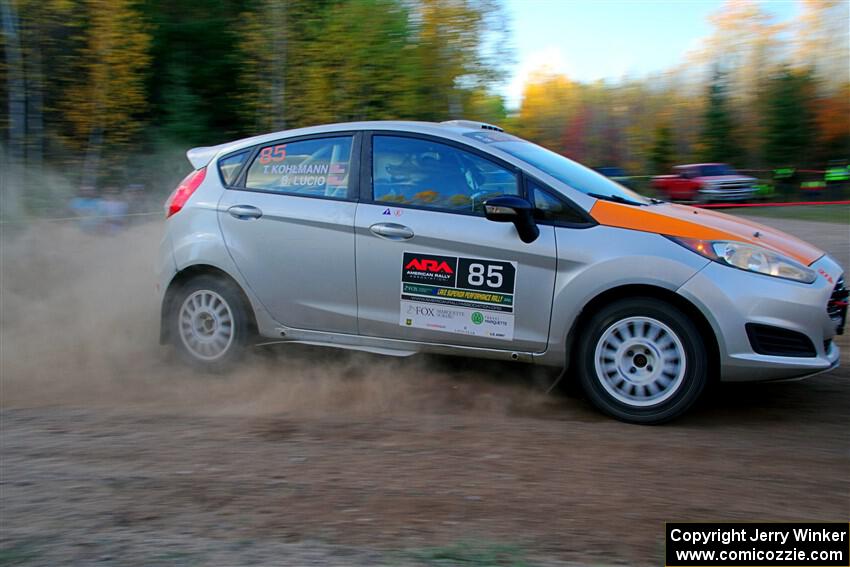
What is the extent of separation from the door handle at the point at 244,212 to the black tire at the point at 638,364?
247 centimetres

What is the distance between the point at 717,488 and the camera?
401cm

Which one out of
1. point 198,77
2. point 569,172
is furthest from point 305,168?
point 198,77

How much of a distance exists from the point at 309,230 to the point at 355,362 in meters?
1.14

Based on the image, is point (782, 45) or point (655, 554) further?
point (782, 45)

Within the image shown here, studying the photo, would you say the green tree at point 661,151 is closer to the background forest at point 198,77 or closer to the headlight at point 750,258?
the background forest at point 198,77

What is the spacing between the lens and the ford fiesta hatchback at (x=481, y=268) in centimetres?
491

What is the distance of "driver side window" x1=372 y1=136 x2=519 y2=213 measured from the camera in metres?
5.45

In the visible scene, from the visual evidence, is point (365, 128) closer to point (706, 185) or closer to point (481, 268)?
point (481, 268)

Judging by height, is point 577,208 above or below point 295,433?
above

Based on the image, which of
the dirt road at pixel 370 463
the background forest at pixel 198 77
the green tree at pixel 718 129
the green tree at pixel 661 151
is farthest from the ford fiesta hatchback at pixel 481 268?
the green tree at pixel 718 129

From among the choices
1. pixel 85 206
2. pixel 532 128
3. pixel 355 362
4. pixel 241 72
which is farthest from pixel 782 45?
pixel 355 362

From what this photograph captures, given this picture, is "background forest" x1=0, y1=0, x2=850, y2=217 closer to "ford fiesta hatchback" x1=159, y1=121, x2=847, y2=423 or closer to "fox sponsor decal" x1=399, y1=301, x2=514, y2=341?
"ford fiesta hatchback" x1=159, y1=121, x2=847, y2=423

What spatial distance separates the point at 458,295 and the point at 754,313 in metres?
1.78

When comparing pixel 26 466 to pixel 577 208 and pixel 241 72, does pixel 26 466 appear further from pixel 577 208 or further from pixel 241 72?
pixel 241 72
